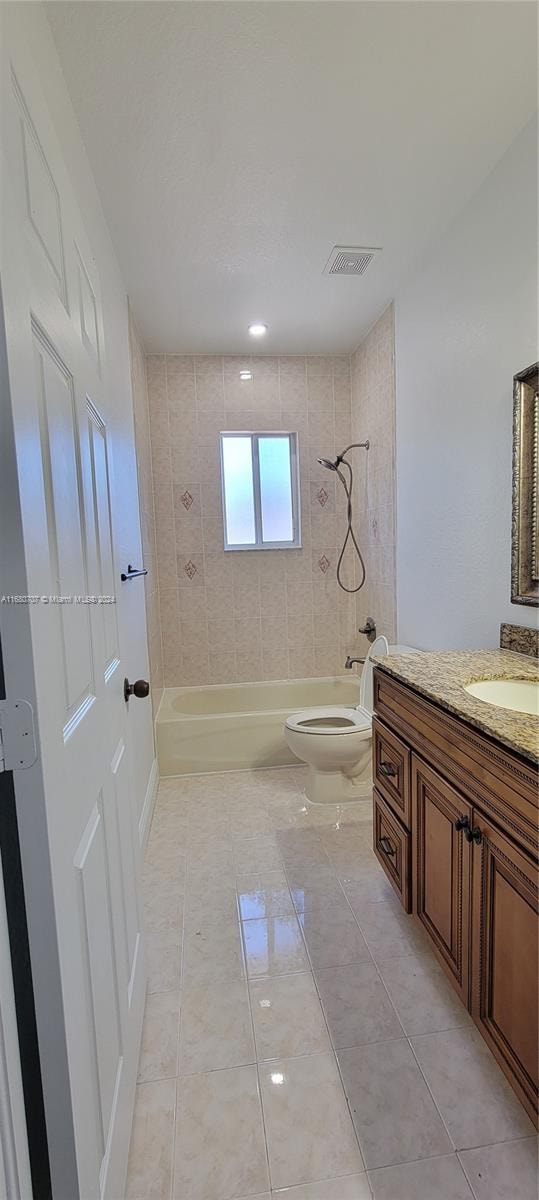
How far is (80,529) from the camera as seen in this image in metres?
0.90

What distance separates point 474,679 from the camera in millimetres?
1354

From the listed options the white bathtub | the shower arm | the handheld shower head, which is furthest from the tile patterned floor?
the shower arm

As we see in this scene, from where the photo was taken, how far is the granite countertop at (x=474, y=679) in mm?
969

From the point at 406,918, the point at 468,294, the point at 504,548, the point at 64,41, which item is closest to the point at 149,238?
the point at 64,41

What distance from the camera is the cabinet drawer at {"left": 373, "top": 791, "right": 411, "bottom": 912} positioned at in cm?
148

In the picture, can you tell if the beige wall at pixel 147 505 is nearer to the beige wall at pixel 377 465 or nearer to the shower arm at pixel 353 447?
the shower arm at pixel 353 447

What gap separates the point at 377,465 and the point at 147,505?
139 cm

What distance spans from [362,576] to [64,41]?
262 cm

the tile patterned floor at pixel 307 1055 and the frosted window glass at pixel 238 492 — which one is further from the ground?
the frosted window glass at pixel 238 492

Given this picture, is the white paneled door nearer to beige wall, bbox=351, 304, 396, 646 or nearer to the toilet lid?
the toilet lid

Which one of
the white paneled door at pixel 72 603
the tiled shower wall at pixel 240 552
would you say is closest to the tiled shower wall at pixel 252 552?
the tiled shower wall at pixel 240 552

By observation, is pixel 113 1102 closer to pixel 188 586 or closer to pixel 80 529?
pixel 80 529

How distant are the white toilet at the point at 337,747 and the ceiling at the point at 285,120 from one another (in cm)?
182

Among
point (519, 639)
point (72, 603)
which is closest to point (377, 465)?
point (519, 639)
